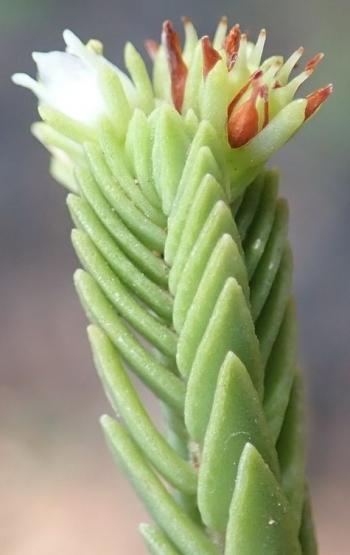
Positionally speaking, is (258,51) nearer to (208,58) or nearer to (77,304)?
(208,58)

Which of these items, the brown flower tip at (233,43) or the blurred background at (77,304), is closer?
the brown flower tip at (233,43)

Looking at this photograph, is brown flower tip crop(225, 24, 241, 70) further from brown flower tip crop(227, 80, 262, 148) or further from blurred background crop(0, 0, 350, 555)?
blurred background crop(0, 0, 350, 555)

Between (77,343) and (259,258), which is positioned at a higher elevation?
(77,343)

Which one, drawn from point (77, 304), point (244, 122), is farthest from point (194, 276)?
point (77, 304)

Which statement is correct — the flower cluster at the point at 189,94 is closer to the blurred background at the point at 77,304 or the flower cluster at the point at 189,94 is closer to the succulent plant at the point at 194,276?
the succulent plant at the point at 194,276

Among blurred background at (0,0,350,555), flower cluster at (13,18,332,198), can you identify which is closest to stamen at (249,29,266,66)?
flower cluster at (13,18,332,198)

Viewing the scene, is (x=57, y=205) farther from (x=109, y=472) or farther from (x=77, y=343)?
(x=109, y=472)

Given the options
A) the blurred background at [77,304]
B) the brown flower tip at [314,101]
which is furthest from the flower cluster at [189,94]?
the blurred background at [77,304]

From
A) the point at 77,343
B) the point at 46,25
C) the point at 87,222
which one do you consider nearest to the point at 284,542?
the point at 87,222
